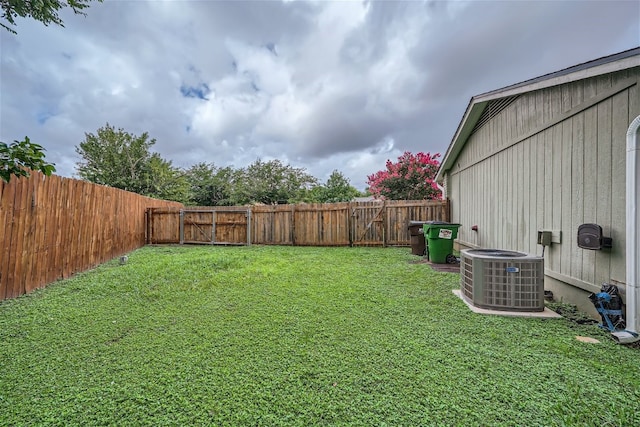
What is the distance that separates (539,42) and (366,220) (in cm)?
676

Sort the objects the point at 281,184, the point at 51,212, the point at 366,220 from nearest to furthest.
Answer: the point at 51,212 → the point at 366,220 → the point at 281,184

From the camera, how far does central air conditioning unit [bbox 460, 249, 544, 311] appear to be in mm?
2957

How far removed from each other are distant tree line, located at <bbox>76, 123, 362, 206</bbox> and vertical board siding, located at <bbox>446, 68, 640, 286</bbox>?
13.9 m

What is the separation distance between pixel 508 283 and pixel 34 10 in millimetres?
Result: 6639

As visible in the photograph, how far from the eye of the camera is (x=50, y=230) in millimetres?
Answer: 4312

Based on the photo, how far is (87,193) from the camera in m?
5.39

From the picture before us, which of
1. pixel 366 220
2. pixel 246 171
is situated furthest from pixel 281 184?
pixel 366 220

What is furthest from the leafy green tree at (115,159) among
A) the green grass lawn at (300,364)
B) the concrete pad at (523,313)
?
the concrete pad at (523,313)

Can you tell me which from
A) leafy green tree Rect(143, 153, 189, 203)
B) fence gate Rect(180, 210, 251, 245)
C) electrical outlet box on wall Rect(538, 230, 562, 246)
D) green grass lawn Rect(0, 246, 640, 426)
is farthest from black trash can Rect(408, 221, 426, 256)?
leafy green tree Rect(143, 153, 189, 203)

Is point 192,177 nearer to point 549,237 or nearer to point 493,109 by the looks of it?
point 493,109

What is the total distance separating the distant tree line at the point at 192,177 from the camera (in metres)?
15.5

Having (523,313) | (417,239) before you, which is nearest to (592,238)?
(523,313)

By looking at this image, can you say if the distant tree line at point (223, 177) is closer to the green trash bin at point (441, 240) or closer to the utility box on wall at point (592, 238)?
the green trash bin at point (441, 240)

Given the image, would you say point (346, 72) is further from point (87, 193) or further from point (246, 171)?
point (246, 171)
